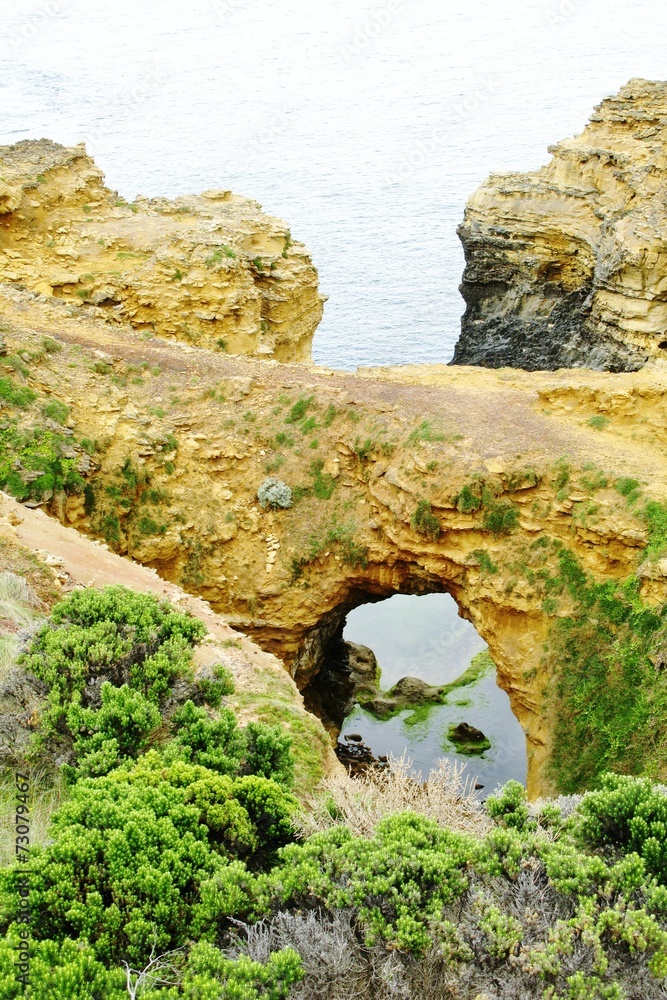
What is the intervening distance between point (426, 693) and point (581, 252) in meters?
23.1

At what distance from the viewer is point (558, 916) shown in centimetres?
872

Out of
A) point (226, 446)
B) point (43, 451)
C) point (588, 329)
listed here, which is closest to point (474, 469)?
point (226, 446)

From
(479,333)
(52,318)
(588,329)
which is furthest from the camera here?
(479,333)

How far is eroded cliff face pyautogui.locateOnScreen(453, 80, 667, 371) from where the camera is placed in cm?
3828

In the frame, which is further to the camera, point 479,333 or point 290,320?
point 479,333

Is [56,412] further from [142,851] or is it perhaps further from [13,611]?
[142,851]

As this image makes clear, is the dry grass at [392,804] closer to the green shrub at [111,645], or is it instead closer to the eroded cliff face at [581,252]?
the green shrub at [111,645]

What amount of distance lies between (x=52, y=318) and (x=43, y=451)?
6942 millimetres

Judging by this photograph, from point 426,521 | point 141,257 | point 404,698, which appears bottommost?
point 404,698

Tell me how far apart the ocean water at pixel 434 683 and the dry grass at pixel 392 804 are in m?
14.5

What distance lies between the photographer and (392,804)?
37.5 ft

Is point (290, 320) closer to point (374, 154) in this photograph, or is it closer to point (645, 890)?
point (645, 890)

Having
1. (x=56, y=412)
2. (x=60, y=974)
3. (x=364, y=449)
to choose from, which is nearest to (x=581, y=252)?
(x=364, y=449)

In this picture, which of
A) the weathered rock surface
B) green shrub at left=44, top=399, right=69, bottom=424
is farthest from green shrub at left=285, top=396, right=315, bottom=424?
the weathered rock surface
